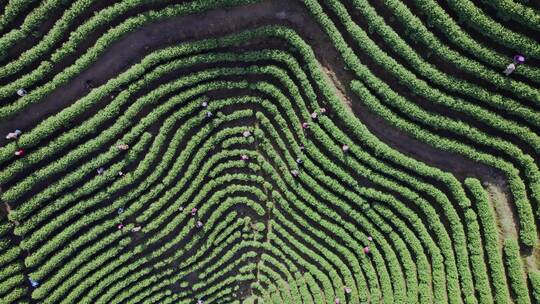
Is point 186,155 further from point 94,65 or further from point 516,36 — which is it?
point 516,36

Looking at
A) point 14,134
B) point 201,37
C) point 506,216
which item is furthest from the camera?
point 506,216

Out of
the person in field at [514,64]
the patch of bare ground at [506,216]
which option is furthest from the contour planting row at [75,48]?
the patch of bare ground at [506,216]

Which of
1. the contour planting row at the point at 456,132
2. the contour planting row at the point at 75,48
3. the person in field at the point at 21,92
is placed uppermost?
the contour planting row at the point at 75,48

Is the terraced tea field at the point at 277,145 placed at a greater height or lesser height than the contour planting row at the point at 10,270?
greater

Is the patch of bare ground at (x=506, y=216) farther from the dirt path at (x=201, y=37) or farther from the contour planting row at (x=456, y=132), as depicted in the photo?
the dirt path at (x=201, y=37)

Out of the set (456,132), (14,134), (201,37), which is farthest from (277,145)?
(14,134)

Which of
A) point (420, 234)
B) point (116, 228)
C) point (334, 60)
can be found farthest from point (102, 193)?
point (420, 234)

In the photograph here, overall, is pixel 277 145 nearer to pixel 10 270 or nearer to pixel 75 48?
pixel 75 48

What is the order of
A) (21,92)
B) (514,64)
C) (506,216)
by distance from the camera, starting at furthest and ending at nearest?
(506,216) → (21,92) → (514,64)
